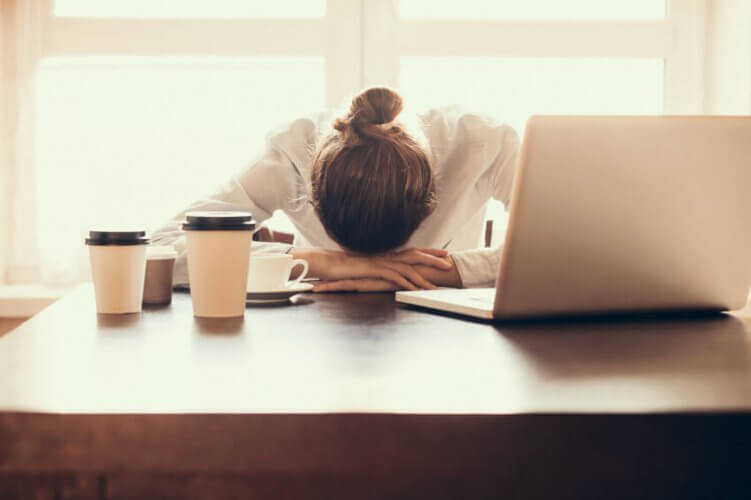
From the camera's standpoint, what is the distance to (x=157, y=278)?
3.82 ft

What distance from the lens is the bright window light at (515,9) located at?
3078mm

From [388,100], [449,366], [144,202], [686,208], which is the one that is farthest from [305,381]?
[144,202]

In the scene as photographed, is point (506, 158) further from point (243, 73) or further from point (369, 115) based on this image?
point (243, 73)

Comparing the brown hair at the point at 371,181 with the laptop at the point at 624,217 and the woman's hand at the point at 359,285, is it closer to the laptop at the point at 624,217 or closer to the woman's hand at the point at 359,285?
the woman's hand at the point at 359,285

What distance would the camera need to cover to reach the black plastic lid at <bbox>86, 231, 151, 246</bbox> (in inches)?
40.7

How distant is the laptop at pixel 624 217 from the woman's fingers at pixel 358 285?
1.20 ft

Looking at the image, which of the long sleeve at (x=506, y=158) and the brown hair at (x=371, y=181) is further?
the long sleeve at (x=506, y=158)

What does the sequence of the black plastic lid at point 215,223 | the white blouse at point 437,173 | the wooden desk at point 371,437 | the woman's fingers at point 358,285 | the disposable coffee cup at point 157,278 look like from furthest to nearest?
the white blouse at point 437,173 < the woman's fingers at point 358,285 < the disposable coffee cup at point 157,278 < the black plastic lid at point 215,223 < the wooden desk at point 371,437

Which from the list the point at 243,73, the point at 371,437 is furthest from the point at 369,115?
the point at 243,73

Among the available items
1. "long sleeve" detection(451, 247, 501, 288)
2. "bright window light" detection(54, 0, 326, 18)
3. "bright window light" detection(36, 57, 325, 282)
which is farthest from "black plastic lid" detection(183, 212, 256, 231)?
"bright window light" detection(54, 0, 326, 18)

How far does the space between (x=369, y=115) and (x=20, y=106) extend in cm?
197

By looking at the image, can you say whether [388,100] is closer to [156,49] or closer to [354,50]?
[354,50]

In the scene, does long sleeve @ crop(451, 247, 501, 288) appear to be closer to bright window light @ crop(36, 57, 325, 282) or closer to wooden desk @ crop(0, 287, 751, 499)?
wooden desk @ crop(0, 287, 751, 499)

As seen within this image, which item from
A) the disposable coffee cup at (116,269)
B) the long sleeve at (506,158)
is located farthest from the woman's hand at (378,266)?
the long sleeve at (506,158)
